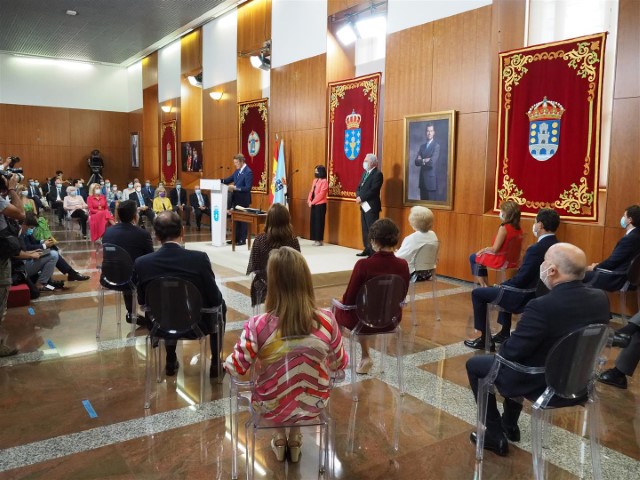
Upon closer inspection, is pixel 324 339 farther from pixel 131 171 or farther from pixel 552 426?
pixel 131 171

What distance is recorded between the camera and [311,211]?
958 centimetres

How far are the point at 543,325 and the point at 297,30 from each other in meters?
8.88

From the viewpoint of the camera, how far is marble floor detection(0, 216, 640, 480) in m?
2.47

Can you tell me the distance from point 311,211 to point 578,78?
5047mm

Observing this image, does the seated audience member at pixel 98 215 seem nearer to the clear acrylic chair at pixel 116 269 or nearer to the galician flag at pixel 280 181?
the galician flag at pixel 280 181

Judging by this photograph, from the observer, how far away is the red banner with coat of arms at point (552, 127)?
216 inches

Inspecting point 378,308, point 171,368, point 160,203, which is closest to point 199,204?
point 160,203

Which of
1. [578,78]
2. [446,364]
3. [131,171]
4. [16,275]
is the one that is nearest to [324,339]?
[446,364]

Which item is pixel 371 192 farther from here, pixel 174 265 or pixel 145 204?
pixel 145 204

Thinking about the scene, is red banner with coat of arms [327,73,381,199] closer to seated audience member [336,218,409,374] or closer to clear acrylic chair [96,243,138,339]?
clear acrylic chair [96,243,138,339]

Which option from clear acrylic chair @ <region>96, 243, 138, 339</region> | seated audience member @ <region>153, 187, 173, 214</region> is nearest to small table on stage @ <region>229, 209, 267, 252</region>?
seated audience member @ <region>153, 187, 173, 214</region>

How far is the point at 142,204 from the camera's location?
11.3 m

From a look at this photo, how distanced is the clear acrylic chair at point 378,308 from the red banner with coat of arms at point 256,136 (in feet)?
27.0

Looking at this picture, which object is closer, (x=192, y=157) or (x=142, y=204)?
(x=142, y=204)
